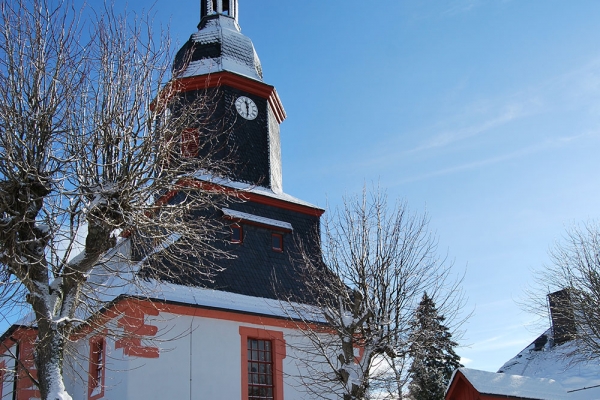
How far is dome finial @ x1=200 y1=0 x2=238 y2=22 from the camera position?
2230cm

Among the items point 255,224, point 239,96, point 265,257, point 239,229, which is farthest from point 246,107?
point 265,257

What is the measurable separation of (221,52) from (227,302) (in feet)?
27.8

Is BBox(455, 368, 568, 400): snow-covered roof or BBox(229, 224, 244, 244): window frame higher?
BBox(229, 224, 244, 244): window frame

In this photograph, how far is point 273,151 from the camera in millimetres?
19875

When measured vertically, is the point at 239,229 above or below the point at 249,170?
below

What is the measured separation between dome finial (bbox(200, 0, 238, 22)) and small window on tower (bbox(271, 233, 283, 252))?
855 cm

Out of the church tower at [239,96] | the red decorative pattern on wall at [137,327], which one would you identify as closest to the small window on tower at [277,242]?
the church tower at [239,96]

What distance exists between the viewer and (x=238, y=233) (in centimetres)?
1731

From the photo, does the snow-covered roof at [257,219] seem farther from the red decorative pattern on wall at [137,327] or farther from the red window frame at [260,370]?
the red decorative pattern on wall at [137,327]

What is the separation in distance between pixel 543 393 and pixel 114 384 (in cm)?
1248

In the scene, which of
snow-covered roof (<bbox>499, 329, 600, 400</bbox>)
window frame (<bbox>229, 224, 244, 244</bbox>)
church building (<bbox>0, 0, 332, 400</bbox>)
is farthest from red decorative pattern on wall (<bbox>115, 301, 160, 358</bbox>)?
snow-covered roof (<bbox>499, 329, 600, 400</bbox>)

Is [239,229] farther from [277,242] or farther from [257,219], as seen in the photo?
[277,242]

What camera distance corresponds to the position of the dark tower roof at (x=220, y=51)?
64.3ft

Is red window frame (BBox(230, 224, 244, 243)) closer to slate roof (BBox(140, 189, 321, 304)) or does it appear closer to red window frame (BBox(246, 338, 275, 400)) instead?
slate roof (BBox(140, 189, 321, 304))
